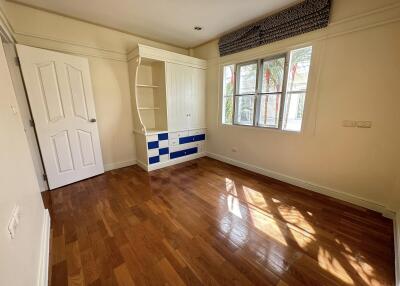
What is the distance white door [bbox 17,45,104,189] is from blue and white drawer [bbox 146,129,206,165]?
3.16 ft

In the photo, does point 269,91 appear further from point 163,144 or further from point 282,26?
point 163,144

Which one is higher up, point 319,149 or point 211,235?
point 319,149

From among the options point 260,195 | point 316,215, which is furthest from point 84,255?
point 316,215

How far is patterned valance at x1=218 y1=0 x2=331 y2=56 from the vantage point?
2186 mm

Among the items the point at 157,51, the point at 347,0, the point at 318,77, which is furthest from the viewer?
the point at 157,51

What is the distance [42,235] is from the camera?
1572 mm

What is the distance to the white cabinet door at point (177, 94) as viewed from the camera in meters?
3.36

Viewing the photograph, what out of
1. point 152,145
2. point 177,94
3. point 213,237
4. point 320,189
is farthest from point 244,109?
point 213,237

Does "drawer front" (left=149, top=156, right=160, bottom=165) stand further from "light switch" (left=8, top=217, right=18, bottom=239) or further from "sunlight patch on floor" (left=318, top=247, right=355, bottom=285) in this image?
"sunlight patch on floor" (left=318, top=247, right=355, bottom=285)

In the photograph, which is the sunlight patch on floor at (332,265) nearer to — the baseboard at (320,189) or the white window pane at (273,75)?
the baseboard at (320,189)

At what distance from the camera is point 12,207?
1.03 m

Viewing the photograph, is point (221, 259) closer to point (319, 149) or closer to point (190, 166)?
point (319, 149)

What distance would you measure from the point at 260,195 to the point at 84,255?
7.10 feet

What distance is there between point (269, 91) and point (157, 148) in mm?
2321
